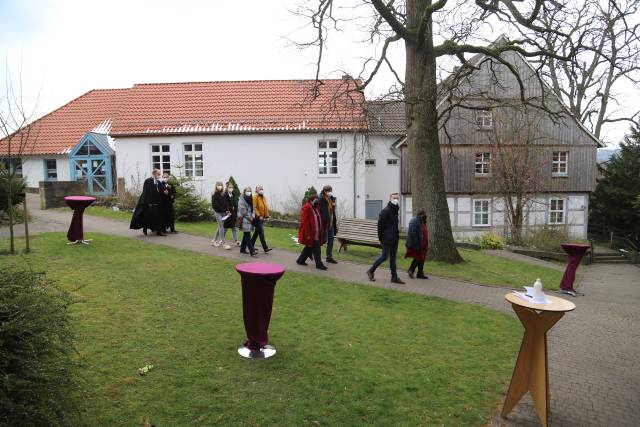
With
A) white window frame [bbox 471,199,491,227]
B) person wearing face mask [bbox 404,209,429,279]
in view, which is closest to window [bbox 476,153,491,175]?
white window frame [bbox 471,199,491,227]

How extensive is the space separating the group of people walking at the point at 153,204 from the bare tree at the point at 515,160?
53.8 ft

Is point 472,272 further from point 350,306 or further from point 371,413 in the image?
point 371,413

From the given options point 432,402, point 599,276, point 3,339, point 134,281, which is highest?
point 3,339

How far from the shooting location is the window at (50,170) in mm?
28000

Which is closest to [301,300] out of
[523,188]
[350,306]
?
[350,306]

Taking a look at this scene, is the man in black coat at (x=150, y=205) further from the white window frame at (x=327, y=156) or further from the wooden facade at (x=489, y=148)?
the wooden facade at (x=489, y=148)

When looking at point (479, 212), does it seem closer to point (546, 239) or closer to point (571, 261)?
point (546, 239)

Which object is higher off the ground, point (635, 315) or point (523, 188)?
point (523, 188)

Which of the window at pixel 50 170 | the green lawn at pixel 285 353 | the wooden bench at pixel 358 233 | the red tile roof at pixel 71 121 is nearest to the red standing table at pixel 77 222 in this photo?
the green lawn at pixel 285 353

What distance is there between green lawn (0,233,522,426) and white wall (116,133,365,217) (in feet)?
47.7

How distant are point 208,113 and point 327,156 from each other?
6.66 metres

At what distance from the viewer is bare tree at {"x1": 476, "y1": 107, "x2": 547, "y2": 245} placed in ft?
79.0

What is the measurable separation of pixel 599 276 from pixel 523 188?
693 cm

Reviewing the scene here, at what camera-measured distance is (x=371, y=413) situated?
16.5ft
